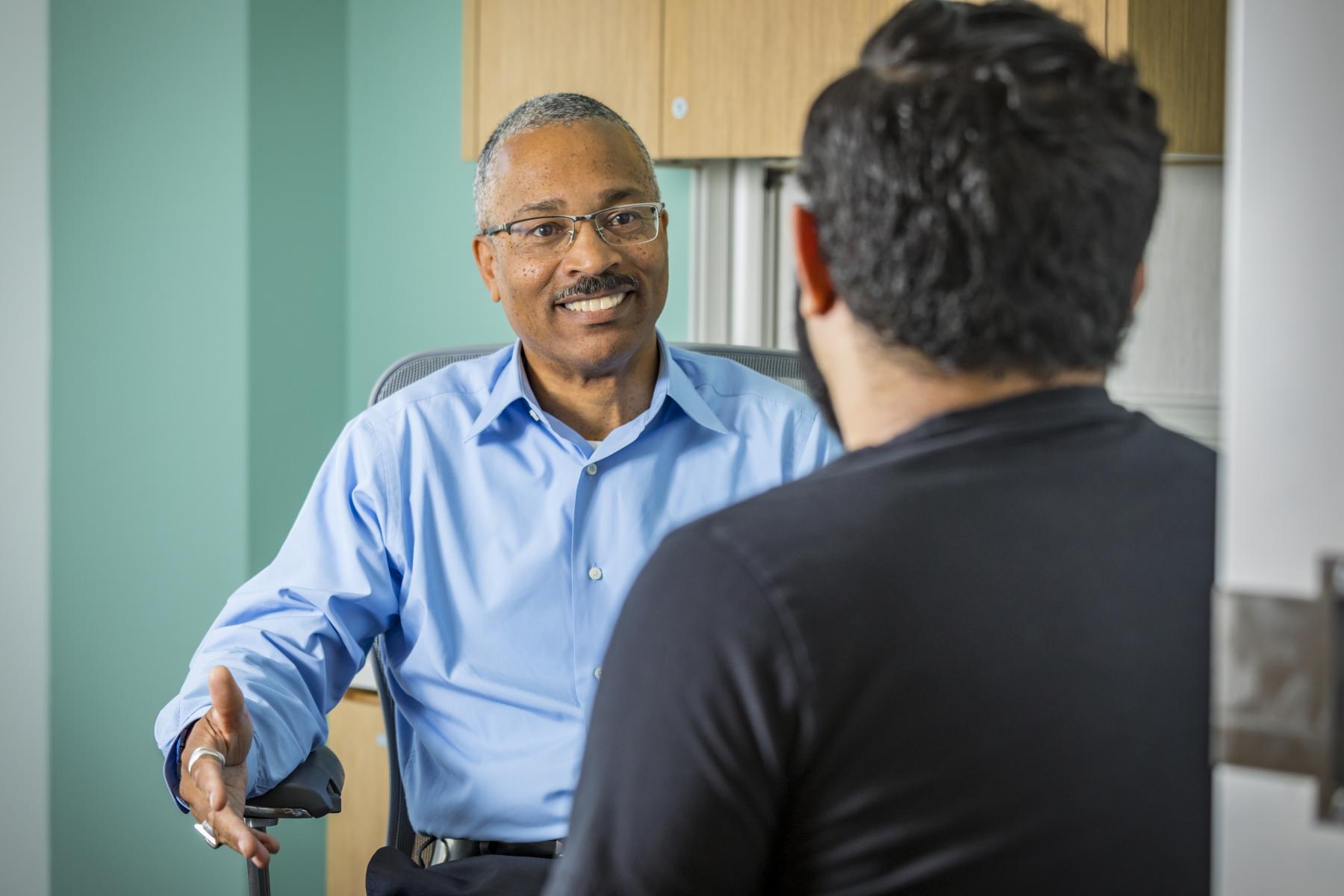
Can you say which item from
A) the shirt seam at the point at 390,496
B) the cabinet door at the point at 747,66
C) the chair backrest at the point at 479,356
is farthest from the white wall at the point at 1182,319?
the shirt seam at the point at 390,496

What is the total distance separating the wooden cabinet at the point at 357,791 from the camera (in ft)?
7.30

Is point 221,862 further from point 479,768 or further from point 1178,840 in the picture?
point 1178,840

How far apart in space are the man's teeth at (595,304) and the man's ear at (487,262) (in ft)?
0.46

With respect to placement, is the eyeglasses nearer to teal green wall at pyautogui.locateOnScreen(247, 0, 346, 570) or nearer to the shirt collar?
the shirt collar

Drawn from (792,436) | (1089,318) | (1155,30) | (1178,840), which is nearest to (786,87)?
(1155,30)

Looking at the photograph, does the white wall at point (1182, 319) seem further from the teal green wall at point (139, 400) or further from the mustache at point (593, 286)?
the teal green wall at point (139, 400)

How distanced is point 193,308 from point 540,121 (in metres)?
1.36

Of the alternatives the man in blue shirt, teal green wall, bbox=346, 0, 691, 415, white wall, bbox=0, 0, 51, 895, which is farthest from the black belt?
white wall, bbox=0, 0, 51, 895

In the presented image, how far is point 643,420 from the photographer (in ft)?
5.15

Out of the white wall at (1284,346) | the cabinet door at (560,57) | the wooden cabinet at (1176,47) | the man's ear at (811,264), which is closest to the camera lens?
the white wall at (1284,346)

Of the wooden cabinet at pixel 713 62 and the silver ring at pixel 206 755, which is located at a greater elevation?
the wooden cabinet at pixel 713 62

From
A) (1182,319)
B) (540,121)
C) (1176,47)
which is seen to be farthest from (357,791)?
(1176,47)

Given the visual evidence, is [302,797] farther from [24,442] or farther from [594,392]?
[24,442]

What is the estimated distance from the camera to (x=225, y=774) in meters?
1.20
